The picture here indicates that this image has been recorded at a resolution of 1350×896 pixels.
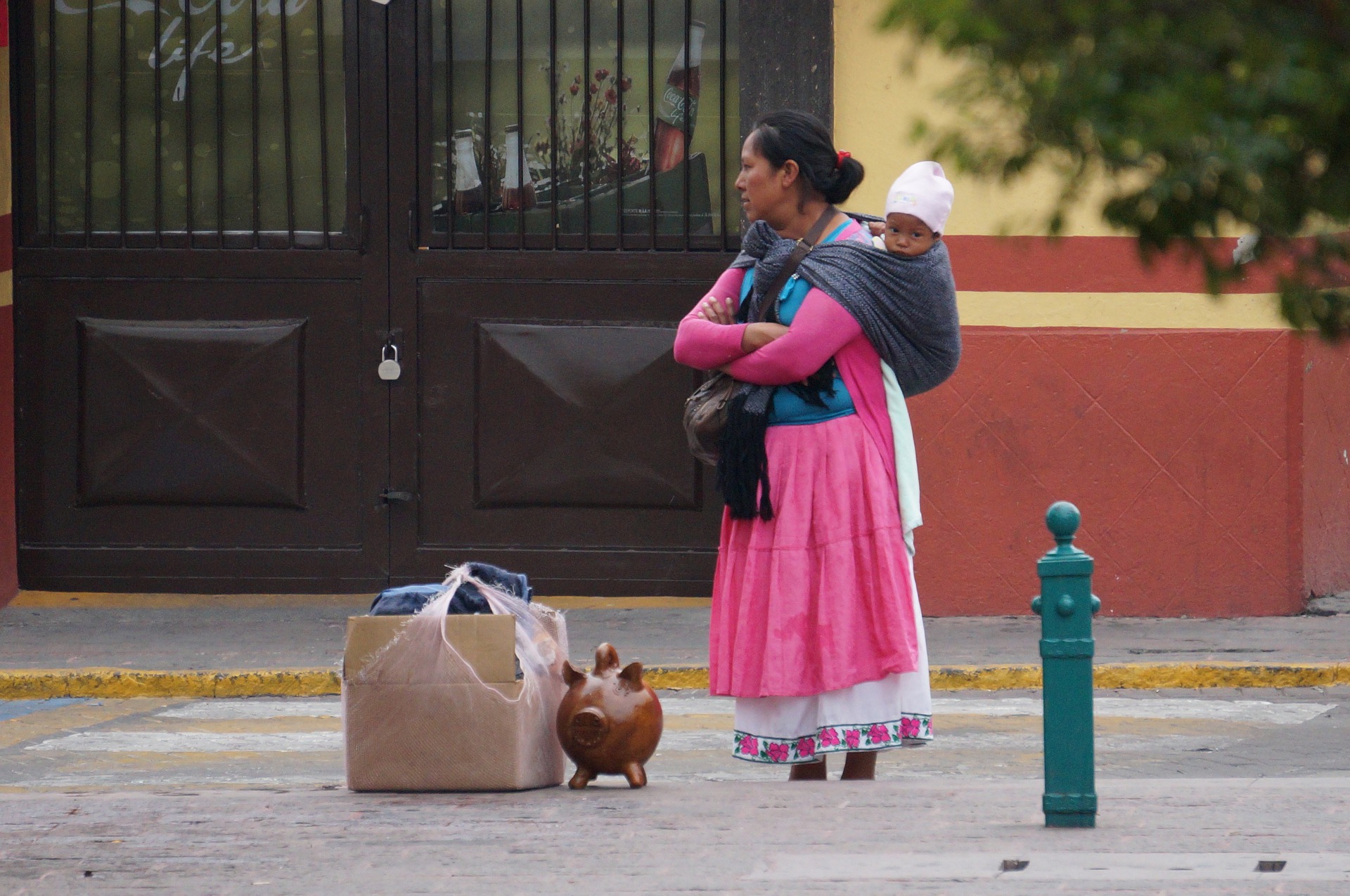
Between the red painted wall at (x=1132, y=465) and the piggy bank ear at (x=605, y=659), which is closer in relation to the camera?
the piggy bank ear at (x=605, y=659)

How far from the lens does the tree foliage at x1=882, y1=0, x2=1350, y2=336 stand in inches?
71.7

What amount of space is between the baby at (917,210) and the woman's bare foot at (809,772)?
56.4 inches

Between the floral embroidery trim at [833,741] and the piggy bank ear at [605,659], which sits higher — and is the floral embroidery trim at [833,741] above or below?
below

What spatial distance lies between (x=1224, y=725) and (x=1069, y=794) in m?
2.64

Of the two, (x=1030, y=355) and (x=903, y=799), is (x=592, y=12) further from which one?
(x=903, y=799)

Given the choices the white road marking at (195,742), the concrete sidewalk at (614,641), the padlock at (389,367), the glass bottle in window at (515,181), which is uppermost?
the glass bottle in window at (515,181)

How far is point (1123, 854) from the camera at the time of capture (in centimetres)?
438

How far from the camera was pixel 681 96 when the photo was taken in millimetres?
9586

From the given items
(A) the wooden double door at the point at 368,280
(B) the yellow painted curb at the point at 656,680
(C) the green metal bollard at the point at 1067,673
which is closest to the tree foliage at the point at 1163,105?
(C) the green metal bollard at the point at 1067,673

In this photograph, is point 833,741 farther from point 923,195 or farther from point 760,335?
point 923,195

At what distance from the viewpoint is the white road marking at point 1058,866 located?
13.8 feet

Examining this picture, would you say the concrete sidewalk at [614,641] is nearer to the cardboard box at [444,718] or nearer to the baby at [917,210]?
the cardboard box at [444,718]

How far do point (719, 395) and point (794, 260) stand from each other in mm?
417

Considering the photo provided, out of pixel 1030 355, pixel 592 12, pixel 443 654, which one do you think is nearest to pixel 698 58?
pixel 592 12
